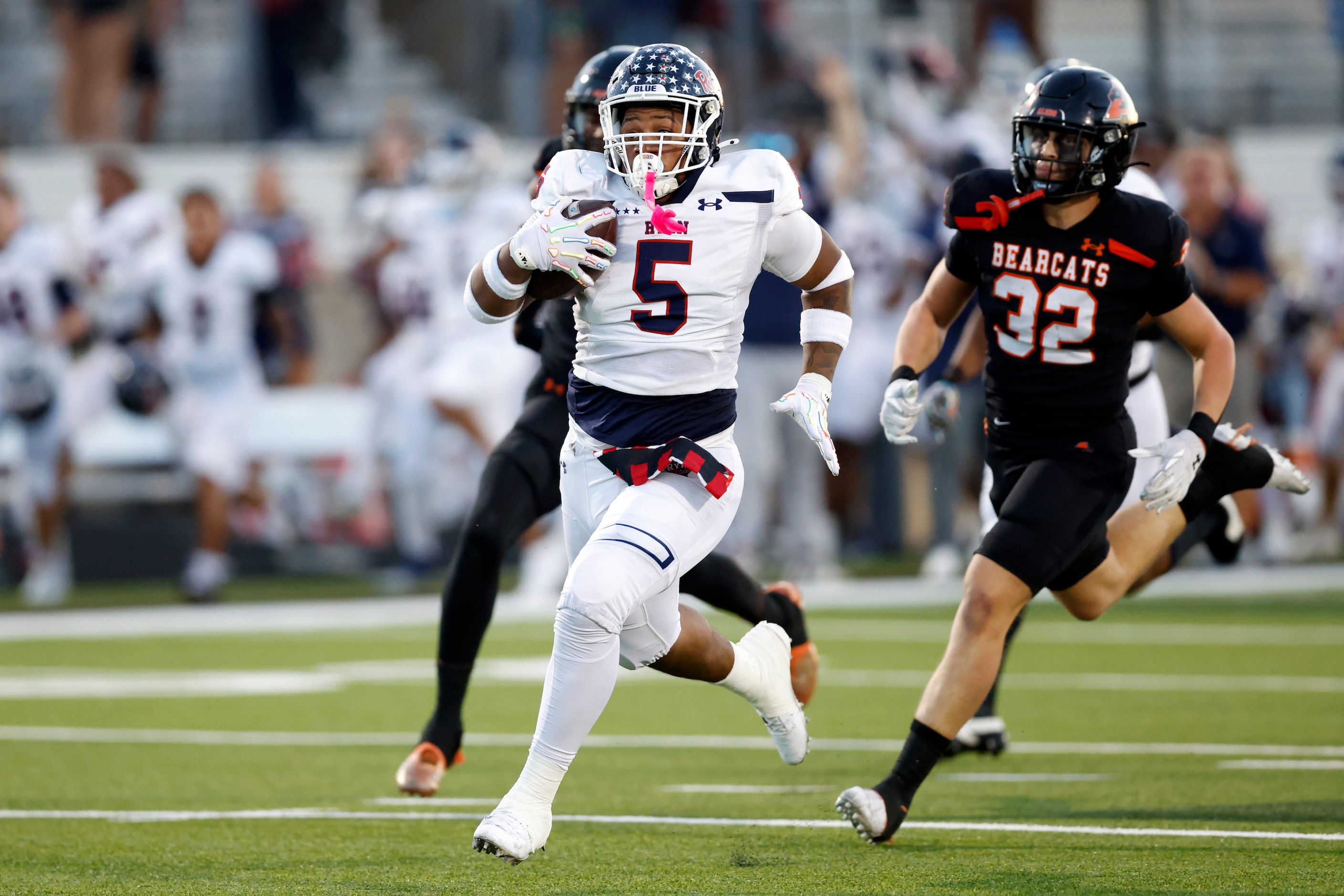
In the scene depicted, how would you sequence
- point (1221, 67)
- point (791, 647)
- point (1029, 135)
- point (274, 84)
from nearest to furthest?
1. point (1029, 135)
2. point (791, 647)
3. point (274, 84)
4. point (1221, 67)

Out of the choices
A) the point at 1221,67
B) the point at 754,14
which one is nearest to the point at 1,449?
the point at 754,14

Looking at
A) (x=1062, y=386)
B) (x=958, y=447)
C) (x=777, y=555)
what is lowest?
(x=777, y=555)

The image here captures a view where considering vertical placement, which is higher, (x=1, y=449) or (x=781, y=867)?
(x=781, y=867)

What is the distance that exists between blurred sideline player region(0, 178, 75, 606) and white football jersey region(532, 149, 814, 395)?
720 cm

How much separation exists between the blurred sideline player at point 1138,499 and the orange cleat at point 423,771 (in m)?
1.54

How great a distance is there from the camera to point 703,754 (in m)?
5.64

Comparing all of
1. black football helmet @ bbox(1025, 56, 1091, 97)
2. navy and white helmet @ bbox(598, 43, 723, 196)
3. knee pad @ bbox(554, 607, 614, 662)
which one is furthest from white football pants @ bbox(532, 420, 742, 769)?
black football helmet @ bbox(1025, 56, 1091, 97)

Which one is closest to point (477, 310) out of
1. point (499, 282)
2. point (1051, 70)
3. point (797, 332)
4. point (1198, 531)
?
point (499, 282)

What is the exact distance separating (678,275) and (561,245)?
0.29m

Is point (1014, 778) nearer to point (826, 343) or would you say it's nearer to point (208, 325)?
point (826, 343)

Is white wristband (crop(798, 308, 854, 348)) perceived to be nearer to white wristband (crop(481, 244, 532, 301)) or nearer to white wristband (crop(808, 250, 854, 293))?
white wristband (crop(808, 250, 854, 293))

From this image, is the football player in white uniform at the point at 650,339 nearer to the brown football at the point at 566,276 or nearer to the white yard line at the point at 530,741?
the brown football at the point at 566,276

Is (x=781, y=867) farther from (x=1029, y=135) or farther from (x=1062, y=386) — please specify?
(x=1029, y=135)

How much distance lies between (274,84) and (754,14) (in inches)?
158
